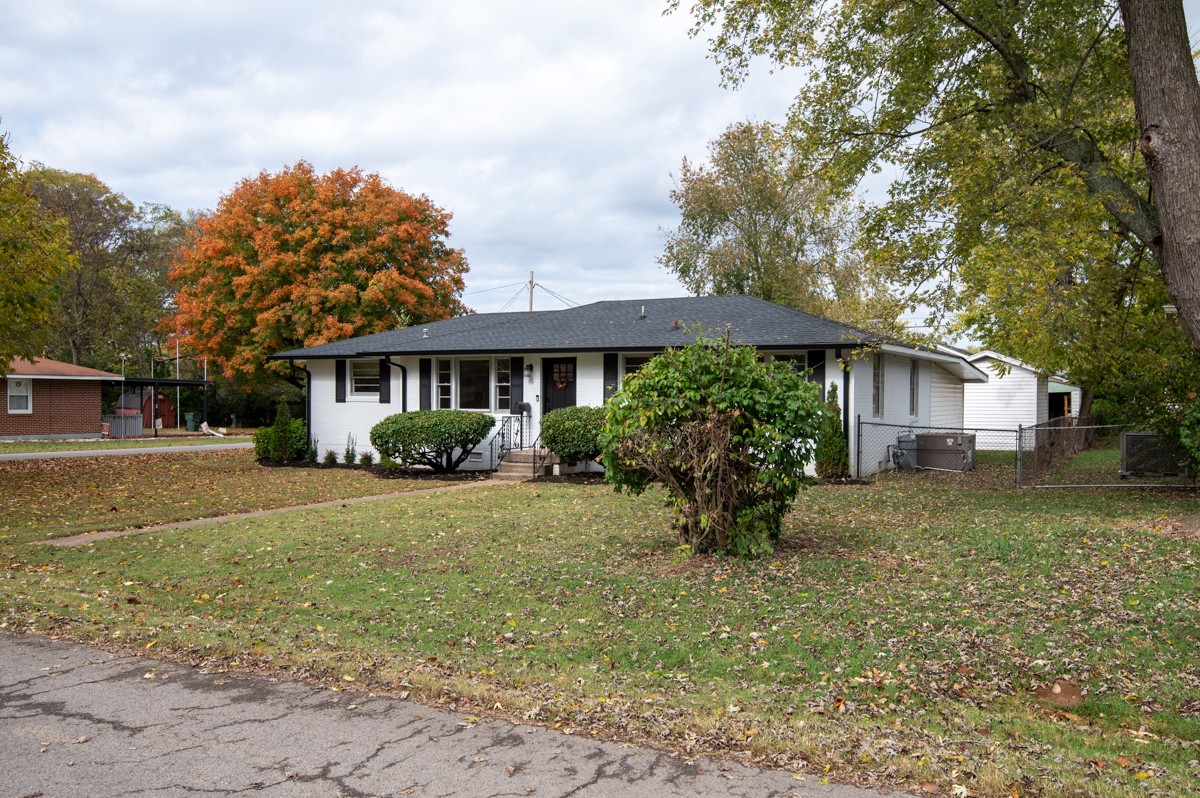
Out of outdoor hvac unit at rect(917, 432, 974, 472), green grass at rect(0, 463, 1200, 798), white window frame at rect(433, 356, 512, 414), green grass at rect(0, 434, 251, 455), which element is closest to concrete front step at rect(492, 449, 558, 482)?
white window frame at rect(433, 356, 512, 414)

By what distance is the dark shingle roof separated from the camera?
635 inches

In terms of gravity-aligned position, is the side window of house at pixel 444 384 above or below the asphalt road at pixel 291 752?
above

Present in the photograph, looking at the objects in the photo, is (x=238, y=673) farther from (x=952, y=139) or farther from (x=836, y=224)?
(x=836, y=224)

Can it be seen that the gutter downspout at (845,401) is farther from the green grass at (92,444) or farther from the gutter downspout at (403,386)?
the green grass at (92,444)

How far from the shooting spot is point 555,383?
60.1 feet

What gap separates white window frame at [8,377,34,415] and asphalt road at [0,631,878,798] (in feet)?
103

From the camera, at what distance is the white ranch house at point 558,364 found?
53.5 ft

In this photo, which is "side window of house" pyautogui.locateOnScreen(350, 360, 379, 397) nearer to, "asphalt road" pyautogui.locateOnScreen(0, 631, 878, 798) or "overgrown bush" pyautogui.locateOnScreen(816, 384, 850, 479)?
"overgrown bush" pyautogui.locateOnScreen(816, 384, 850, 479)

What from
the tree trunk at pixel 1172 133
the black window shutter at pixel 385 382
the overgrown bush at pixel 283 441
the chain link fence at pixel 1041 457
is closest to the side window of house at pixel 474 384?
the black window shutter at pixel 385 382

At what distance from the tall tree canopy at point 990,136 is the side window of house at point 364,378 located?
467 inches

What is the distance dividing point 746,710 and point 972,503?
927 cm

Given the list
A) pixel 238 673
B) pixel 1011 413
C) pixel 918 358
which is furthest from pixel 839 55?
pixel 1011 413

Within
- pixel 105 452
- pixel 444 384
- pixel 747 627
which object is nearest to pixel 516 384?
pixel 444 384

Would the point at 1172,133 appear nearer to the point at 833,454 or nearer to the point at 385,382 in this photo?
the point at 833,454
